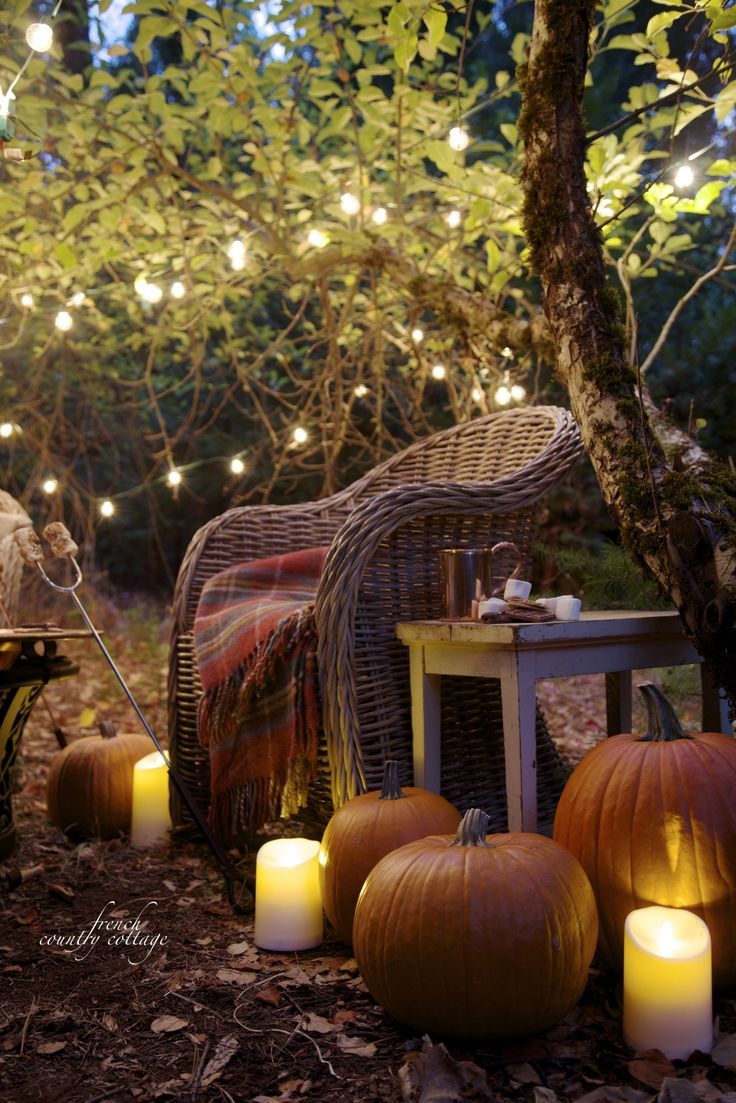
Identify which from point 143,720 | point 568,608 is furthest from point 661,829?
point 143,720

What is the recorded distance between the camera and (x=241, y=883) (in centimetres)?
197

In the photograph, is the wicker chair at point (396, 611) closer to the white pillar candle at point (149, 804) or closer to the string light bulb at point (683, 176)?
the white pillar candle at point (149, 804)

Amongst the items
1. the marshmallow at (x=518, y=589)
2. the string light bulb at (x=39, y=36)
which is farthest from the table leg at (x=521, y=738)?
the string light bulb at (x=39, y=36)

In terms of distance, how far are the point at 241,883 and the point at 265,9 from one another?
2.47 m

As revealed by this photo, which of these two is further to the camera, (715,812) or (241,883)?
(241,883)

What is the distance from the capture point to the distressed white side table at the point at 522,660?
1.64 metres

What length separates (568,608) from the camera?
5.67 feet

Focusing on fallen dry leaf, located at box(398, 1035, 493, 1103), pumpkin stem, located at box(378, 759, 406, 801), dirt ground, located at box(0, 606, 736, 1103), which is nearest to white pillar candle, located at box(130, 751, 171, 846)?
dirt ground, located at box(0, 606, 736, 1103)

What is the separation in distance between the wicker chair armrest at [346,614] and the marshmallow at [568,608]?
12.7 inches

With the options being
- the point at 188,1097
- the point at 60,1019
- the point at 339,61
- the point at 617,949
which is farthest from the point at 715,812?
the point at 339,61

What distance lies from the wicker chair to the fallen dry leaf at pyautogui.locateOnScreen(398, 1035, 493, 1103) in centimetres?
62

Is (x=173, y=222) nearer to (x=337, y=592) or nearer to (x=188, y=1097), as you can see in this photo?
(x=337, y=592)

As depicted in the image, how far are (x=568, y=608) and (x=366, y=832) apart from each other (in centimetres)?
52

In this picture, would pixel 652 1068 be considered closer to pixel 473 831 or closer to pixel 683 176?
pixel 473 831
